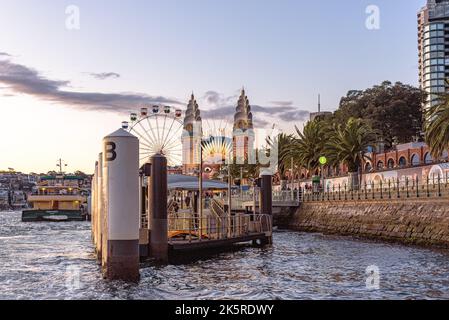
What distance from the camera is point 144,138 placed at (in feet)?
252

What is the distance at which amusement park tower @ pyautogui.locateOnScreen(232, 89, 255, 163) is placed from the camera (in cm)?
15350

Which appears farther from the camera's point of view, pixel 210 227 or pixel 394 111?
pixel 394 111

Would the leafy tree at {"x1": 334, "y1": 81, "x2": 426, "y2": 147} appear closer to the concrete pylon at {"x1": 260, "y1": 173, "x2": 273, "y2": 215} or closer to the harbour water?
the concrete pylon at {"x1": 260, "y1": 173, "x2": 273, "y2": 215}

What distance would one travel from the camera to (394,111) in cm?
13175

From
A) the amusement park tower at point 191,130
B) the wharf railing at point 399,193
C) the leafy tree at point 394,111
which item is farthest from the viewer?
the leafy tree at point 394,111

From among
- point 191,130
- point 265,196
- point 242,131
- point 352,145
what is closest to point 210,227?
point 265,196

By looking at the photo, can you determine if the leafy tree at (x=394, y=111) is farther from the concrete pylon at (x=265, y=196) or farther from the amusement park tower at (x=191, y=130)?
the concrete pylon at (x=265, y=196)

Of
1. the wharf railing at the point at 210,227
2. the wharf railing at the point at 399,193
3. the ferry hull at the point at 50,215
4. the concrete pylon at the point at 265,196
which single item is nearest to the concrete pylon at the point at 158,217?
the wharf railing at the point at 210,227

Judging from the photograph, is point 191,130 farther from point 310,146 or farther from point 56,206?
point 56,206

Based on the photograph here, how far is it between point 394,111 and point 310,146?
110 feet

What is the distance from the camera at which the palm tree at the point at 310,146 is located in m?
105

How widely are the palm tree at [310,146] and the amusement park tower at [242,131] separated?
40.6 meters
